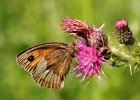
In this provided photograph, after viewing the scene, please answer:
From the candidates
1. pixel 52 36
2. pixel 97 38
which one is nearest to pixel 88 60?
pixel 97 38

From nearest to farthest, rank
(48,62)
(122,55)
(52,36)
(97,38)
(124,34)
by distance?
(97,38) < (122,55) < (124,34) < (48,62) < (52,36)

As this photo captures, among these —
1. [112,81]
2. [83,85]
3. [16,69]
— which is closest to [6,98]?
[16,69]

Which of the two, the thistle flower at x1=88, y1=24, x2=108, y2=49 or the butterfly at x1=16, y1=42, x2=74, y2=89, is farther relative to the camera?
the butterfly at x1=16, y1=42, x2=74, y2=89

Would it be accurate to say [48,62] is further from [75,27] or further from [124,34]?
[124,34]

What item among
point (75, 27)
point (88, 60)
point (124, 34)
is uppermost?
point (75, 27)

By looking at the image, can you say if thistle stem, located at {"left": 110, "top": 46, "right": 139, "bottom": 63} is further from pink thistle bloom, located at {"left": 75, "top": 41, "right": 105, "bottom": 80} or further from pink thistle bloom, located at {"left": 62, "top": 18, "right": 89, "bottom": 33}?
pink thistle bloom, located at {"left": 62, "top": 18, "right": 89, "bottom": 33}

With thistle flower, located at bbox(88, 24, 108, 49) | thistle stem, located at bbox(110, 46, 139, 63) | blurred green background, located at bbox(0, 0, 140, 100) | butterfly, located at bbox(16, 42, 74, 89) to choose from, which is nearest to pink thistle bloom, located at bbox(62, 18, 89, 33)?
thistle flower, located at bbox(88, 24, 108, 49)
